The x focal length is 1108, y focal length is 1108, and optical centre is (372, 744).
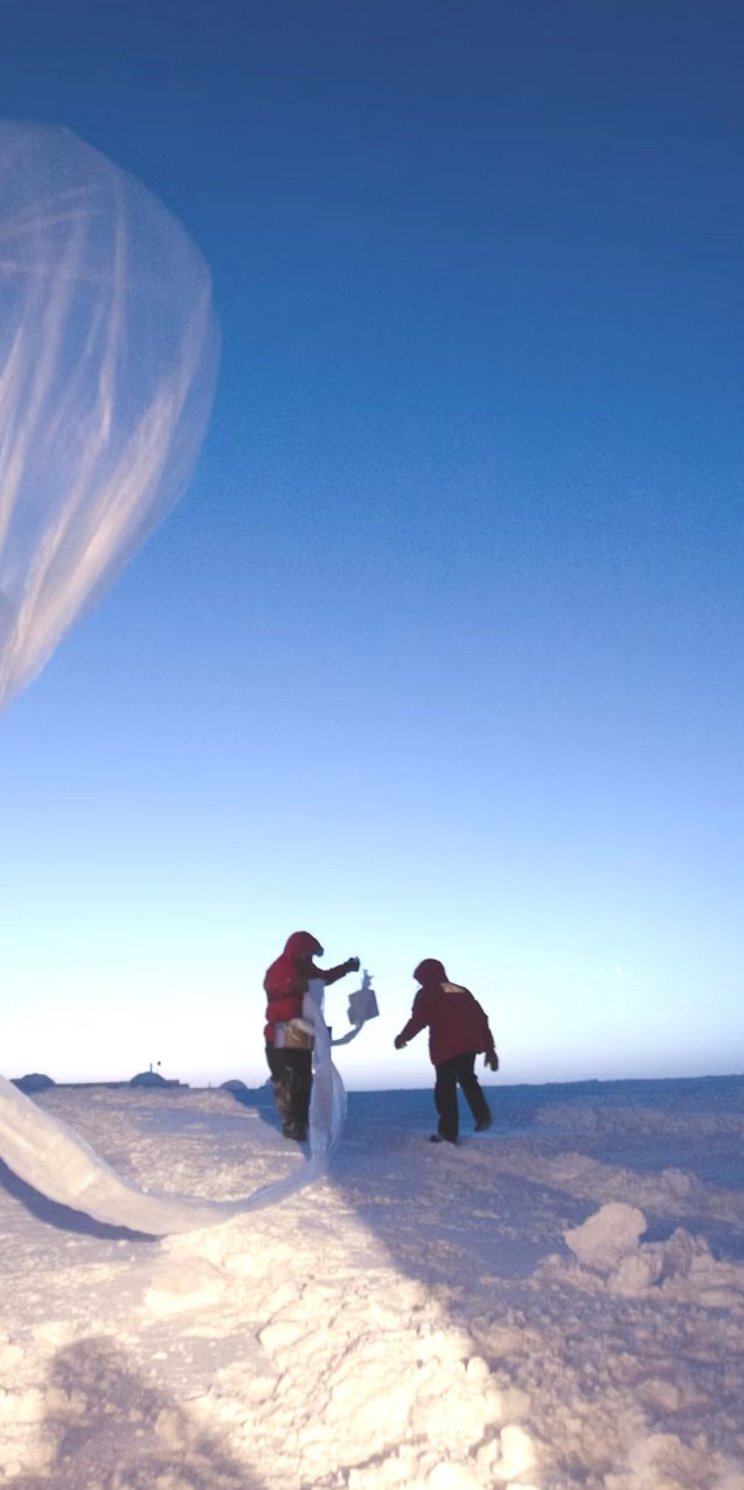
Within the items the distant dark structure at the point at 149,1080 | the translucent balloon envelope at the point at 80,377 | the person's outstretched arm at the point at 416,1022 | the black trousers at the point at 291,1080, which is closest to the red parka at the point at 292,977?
the black trousers at the point at 291,1080

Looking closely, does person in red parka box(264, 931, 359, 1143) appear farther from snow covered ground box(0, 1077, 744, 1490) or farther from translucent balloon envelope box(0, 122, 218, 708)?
translucent balloon envelope box(0, 122, 218, 708)

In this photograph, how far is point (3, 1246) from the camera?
15.6 feet

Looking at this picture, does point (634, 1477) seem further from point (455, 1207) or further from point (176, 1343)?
point (455, 1207)

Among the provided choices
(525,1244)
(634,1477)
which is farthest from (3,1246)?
(634,1477)

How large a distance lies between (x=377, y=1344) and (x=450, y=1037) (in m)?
5.41

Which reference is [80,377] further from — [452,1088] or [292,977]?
[452,1088]

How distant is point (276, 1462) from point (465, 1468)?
0.50m

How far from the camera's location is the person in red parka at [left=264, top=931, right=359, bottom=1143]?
789 centimetres

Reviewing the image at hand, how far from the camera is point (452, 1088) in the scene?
8.69 metres

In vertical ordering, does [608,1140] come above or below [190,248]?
below

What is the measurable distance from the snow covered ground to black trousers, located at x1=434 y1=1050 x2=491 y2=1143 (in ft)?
7.21

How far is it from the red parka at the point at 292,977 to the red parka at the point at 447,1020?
41.4 inches

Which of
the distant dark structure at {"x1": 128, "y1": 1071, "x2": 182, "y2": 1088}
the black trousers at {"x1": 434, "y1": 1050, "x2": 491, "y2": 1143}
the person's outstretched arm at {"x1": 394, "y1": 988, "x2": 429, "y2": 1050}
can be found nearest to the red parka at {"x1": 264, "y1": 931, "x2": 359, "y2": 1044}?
the person's outstretched arm at {"x1": 394, "y1": 988, "x2": 429, "y2": 1050}

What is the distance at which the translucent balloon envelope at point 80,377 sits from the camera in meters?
4.20
